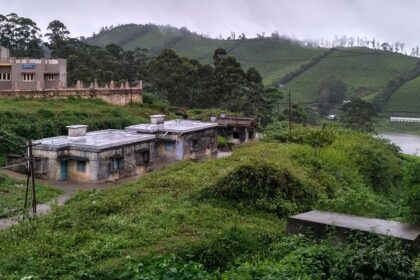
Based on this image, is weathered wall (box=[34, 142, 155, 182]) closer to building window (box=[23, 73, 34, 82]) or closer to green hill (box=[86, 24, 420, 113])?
building window (box=[23, 73, 34, 82])

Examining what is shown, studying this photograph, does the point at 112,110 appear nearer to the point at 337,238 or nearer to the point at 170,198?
the point at 170,198

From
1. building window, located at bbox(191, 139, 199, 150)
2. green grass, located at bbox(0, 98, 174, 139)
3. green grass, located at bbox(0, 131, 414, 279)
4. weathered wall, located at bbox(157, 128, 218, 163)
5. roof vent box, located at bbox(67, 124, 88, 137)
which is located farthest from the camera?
building window, located at bbox(191, 139, 199, 150)

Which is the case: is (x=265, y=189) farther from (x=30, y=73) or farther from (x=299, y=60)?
(x=299, y=60)

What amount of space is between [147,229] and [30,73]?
1378 inches

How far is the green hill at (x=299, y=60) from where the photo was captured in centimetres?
9219

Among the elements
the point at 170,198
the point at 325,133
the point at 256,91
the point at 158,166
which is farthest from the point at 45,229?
the point at 256,91

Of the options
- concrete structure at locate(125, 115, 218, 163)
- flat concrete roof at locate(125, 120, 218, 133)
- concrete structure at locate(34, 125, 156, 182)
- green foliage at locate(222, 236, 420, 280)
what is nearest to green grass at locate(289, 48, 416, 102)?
flat concrete roof at locate(125, 120, 218, 133)

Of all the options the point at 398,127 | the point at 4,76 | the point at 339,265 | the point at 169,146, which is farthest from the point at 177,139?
the point at 398,127

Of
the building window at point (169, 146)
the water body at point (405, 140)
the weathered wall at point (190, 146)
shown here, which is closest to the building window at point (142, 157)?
the weathered wall at point (190, 146)

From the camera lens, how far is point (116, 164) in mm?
27281

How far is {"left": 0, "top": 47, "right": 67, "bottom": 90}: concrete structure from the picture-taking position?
141ft

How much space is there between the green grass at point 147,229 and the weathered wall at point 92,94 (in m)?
20.7

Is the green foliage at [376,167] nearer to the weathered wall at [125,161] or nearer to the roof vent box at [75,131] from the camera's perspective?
the weathered wall at [125,161]

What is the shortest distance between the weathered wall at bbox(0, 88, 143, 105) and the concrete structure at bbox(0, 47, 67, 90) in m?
1.71
